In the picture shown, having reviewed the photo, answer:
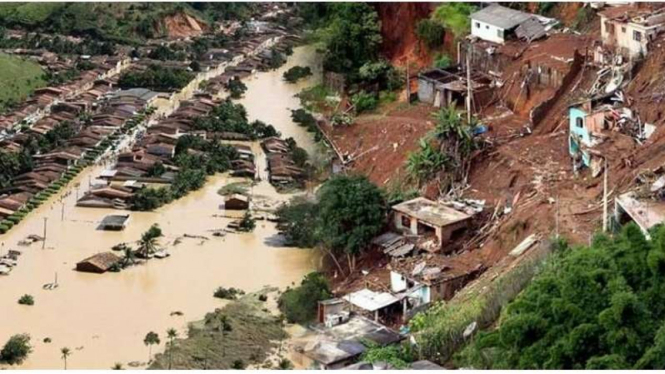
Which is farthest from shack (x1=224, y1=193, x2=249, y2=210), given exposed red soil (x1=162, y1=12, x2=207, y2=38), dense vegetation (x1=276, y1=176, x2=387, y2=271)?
exposed red soil (x1=162, y1=12, x2=207, y2=38)

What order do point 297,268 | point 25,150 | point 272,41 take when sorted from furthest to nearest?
point 272,41 < point 25,150 < point 297,268

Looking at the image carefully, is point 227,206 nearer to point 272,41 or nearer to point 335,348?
point 335,348

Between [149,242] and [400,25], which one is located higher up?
[400,25]

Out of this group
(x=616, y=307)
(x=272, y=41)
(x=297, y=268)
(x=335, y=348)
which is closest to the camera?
(x=616, y=307)

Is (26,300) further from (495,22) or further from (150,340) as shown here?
(495,22)

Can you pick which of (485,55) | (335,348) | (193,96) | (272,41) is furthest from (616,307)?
(272,41)

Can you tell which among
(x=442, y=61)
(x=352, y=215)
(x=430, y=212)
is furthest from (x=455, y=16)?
(x=352, y=215)

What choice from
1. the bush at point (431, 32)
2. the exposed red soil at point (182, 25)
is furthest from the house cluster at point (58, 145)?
the bush at point (431, 32)

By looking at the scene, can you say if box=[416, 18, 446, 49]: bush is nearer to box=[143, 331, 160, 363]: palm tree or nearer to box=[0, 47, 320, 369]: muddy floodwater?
box=[0, 47, 320, 369]: muddy floodwater
